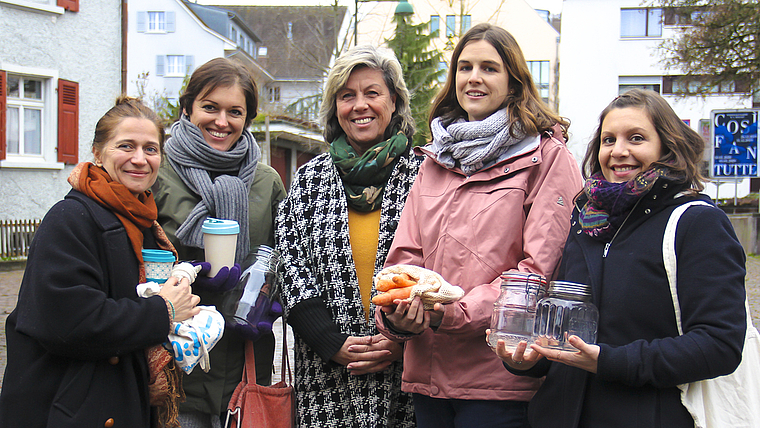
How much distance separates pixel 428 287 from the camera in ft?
7.82

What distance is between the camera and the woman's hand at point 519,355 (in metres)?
→ 2.16

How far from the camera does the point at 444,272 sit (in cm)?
263

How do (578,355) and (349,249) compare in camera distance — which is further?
(349,249)

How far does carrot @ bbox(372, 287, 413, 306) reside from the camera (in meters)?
2.41

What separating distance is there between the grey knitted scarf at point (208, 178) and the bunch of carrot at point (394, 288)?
0.91 meters

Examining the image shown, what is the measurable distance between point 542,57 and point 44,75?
34.0 metres

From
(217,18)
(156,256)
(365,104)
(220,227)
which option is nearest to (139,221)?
(156,256)

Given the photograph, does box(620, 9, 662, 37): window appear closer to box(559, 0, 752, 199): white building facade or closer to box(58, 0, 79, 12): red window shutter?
box(559, 0, 752, 199): white building facade

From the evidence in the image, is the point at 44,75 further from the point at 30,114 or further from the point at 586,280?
the point at 586,280

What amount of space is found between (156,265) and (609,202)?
5.63 ft

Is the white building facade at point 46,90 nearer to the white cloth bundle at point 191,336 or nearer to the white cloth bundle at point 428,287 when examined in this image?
the white cloth bundle at point 191,336

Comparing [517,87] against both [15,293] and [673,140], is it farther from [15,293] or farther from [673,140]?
[15,293]

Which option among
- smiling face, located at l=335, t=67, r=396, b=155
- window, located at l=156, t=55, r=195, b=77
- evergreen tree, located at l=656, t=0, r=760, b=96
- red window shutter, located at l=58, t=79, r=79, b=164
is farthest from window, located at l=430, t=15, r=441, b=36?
window, located at l=156, t=55, r=195, b=77

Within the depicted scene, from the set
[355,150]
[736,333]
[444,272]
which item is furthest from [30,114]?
[736,333]
